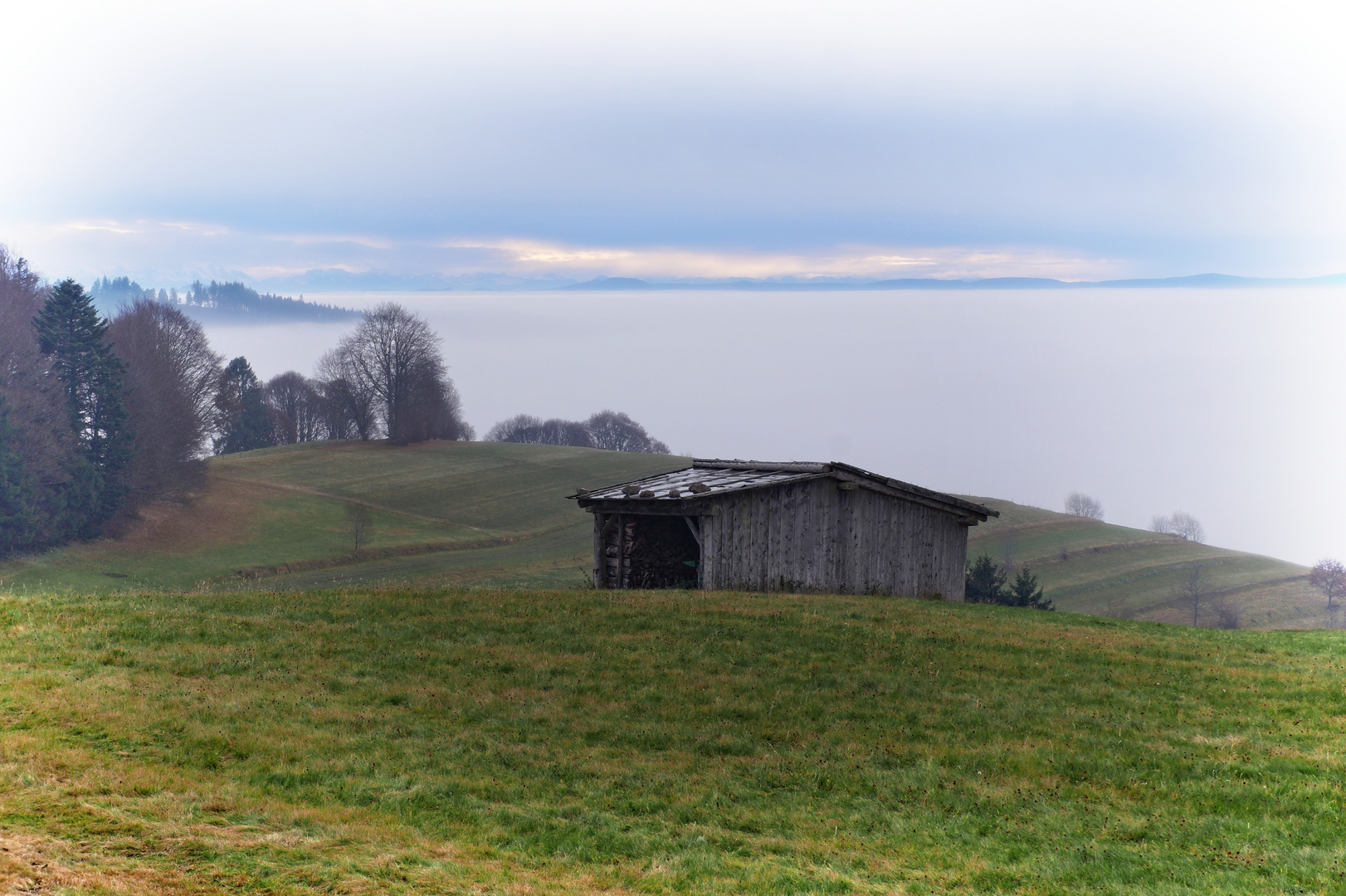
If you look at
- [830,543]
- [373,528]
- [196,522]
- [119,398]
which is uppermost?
[119,398]

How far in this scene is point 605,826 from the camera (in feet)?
31.0

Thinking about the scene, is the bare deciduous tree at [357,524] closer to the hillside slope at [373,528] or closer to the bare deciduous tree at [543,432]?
the hillside slope at [373,528]

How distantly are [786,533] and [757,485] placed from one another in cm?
175

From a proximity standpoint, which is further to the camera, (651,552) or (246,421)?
(246,421)

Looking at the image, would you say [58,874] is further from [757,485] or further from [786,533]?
[786,533]

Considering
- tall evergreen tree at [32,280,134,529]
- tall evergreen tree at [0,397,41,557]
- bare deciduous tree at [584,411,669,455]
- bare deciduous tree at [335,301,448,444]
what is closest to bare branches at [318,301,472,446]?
bare deciduous tree at [335,301,448,444]

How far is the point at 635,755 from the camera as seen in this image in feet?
37.8

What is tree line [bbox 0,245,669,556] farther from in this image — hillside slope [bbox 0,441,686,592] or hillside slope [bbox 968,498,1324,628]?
hillside slope [bbox 968,498,1324,628]

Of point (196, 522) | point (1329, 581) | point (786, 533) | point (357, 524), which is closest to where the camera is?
point (786, 533)

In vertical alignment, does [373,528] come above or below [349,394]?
below

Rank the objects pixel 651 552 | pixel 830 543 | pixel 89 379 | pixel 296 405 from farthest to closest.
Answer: pixel 296 405
pixel 89 379
pixel 651 552
pixel 830 543

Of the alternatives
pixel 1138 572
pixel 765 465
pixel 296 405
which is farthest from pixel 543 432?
pixel 765 465

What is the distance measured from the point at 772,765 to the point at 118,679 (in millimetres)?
8899

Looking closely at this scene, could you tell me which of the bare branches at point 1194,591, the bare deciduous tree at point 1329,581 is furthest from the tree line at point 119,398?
the bare deciduous tree at point 1329,581
